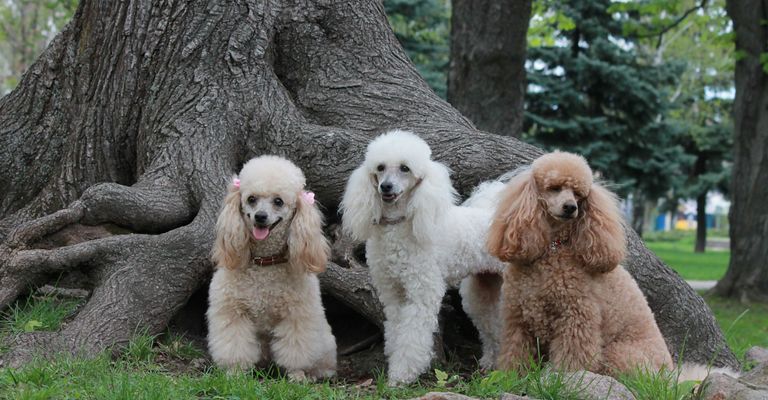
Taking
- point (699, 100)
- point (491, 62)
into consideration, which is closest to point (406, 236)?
point (491, 62)

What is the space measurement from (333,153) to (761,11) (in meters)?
7.89

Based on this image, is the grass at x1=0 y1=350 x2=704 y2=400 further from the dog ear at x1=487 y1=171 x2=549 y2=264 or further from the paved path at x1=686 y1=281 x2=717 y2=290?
the paved path at x1=686 y1=281 x2=717 y2=290

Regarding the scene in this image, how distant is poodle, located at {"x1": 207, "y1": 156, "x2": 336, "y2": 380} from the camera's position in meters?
4.10

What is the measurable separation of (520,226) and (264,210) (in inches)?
52.7

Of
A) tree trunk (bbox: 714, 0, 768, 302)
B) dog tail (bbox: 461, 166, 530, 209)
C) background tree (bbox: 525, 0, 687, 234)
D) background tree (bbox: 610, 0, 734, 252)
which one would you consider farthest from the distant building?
dog tail (bbox: 461, 166, 530, 209)

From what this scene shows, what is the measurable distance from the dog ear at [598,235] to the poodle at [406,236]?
0.76 metres

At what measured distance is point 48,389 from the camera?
3342 millimetres

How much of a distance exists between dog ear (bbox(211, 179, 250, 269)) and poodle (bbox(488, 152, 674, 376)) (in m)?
1.32

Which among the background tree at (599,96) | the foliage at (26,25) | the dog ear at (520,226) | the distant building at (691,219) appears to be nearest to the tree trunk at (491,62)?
the dog ear at (520,226)

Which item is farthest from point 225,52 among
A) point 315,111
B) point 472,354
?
point 472,354

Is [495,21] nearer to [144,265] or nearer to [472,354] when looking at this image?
[472,354]

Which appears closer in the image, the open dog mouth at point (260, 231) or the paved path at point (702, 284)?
the open dog mouth at point (260, 231)

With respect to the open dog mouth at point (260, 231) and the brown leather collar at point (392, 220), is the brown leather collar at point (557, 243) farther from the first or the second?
the open dog mouth at point (260, 231)

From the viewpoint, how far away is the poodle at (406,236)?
4.14 m
